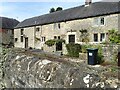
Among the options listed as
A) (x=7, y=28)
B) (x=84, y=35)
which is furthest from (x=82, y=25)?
(x=7, y=28)

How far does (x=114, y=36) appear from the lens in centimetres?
2431

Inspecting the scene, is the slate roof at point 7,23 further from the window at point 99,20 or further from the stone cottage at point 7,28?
the window at point 99,20

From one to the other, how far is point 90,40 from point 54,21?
9580 millimetres

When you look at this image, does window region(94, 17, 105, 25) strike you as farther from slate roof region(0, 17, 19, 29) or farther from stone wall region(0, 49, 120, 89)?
slate roof region(0, 17, 19, 29)

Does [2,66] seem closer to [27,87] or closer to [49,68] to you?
[27,87]

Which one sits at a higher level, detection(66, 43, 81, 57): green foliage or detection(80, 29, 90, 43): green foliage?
detection(80, 29, 90, 43): green foliage

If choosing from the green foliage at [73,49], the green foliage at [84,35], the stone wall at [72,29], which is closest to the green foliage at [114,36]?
the stone wall at [72,29]

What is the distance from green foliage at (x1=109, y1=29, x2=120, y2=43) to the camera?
78.3ft

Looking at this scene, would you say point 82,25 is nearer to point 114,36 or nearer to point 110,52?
point 114,36

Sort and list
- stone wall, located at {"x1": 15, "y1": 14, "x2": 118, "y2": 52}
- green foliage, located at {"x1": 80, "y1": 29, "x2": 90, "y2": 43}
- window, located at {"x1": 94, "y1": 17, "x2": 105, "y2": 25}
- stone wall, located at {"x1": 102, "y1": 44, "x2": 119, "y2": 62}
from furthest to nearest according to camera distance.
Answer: green foliage, located at {"x1": 80, "y1": 29, "x2": 90, "y2": 43}
window, located at {"x1": 94, "y1": 17, "x2": 105, "y2": 25}
stone wall, located at {"x1": 15, "y1": 14, "x2": 118, "y2": 52}
stone wall, located at {"x1": 102, "y1": 44, "x2": 119, "y2": 62}

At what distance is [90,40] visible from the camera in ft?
92.3

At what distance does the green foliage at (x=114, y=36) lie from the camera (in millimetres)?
23875

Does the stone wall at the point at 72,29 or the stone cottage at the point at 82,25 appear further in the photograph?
the stone cottage at the point at 82,25

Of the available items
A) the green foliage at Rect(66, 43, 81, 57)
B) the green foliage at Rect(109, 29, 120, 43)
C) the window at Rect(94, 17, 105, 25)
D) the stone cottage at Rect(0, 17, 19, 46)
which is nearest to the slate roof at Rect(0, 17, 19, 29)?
the stone cottage at Rect(0, 17, 19, 46)
